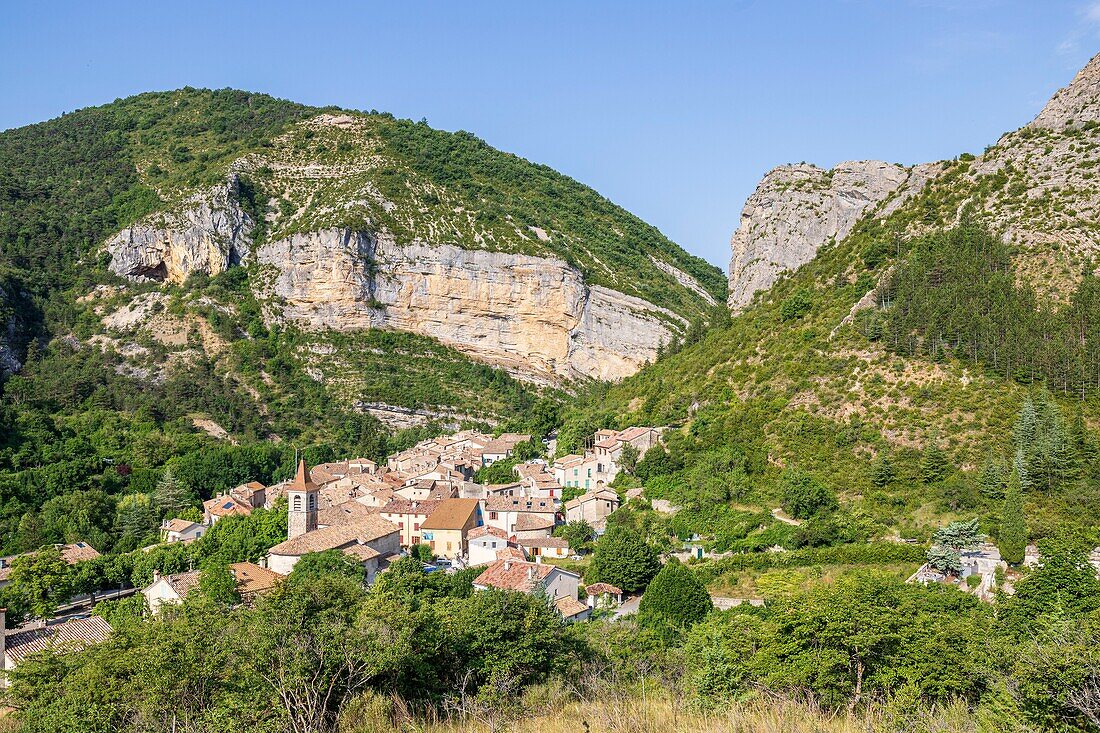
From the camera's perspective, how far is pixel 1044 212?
38.5m

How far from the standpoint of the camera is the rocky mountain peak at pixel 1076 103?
1658 inches

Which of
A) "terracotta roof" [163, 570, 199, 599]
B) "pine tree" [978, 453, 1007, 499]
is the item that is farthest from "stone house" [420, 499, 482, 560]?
"pine tree" [978, 453, 1007, 499]

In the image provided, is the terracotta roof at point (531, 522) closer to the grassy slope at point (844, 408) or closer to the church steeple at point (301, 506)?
the grassy slope at point (844, 408)

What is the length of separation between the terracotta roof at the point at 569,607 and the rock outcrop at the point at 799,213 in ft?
113

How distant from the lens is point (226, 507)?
45062 millimetres

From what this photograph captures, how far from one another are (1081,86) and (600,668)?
1689 inches

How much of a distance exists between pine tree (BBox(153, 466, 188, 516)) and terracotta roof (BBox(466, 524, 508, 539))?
60.4 ft

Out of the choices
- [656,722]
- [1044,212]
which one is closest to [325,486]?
[1044,212]

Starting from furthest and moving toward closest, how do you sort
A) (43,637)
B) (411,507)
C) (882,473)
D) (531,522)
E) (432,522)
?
(411,507), (432,522), (531,522), (882,473), (43,637)

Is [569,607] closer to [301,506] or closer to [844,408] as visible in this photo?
[301,506]

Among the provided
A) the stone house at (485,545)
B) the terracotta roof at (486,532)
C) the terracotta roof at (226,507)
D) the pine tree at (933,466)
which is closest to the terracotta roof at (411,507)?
the terracotta roof at (486,532)

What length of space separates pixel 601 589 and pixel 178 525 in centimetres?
2438

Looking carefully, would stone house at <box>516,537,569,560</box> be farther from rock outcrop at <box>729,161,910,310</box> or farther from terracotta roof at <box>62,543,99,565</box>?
rock outcrop at <box>729,161,910,310</box>

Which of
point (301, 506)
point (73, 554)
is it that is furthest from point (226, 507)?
point (301, 506)
